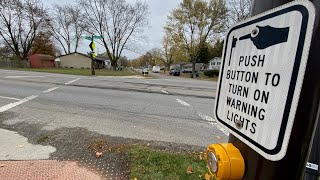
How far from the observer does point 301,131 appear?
0.83 meters

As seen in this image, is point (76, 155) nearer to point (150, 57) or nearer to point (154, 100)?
point (154, 100)

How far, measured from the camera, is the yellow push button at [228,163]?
1.04 m

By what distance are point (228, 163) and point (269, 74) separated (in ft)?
1.37

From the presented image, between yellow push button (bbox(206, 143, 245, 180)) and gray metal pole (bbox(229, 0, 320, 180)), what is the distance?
0.07 m

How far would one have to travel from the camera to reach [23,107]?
24.7ft

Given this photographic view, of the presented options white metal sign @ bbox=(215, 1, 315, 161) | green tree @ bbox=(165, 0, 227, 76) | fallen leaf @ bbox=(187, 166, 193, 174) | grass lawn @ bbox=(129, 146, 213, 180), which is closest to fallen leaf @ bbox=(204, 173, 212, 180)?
grass lawn @ bbox=(129, 146, 213, 180)

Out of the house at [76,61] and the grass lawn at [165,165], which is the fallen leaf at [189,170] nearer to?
the grass lawn at [165,165]

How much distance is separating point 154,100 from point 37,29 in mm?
50321

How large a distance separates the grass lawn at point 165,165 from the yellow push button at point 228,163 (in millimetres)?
2315

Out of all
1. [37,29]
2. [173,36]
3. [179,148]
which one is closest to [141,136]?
[179,148]

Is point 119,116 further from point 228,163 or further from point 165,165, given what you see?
point 228,163

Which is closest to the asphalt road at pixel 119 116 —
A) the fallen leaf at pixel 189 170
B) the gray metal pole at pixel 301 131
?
the fallen leaf at pixel 189 170

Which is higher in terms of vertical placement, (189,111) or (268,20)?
(268,20)

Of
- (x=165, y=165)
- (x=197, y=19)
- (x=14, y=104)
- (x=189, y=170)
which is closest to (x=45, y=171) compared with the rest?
(x=165, y=165)
